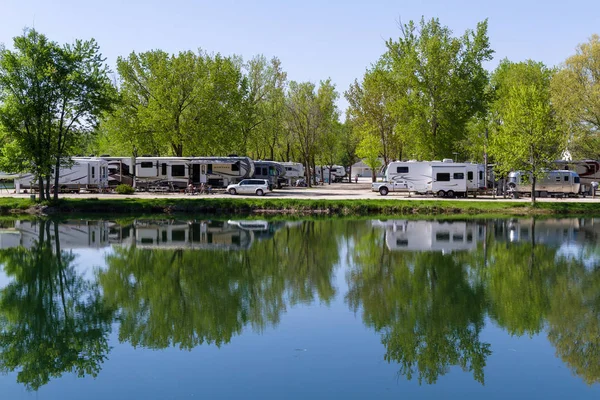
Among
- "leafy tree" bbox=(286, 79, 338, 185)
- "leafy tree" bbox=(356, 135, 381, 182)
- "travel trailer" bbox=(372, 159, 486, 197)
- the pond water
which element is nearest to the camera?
the pond water

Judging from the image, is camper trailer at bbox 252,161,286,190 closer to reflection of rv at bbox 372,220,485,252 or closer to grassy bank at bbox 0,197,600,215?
grassy bank at bbox 0,197,600,215

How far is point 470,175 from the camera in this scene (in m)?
40.4

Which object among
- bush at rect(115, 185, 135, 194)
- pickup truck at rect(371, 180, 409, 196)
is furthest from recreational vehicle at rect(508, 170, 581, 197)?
bush at rect(115, 185, 135, 194)

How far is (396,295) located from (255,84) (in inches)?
1679

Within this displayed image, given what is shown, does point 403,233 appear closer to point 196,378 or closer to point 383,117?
point 196,378

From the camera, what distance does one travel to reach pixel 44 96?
3406cm

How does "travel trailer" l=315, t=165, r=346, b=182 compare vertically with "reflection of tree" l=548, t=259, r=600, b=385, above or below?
above

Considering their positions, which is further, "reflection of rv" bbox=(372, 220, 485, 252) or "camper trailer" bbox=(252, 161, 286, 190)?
"camper trailer" bbox=(252, 161, 286, 190)

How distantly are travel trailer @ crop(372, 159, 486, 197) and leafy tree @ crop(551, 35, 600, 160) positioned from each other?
8054 millimetres

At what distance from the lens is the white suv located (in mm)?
43156

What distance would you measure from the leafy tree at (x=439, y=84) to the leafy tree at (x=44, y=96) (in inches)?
811

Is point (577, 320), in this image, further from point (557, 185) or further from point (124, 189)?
point (124, 189)

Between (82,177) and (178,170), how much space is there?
6612 mm

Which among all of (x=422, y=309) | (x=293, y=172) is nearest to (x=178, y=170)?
(x=293, y=172)
